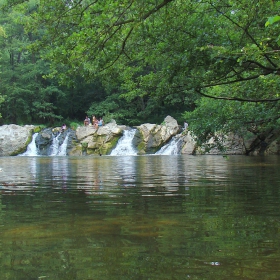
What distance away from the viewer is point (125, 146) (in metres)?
35.9

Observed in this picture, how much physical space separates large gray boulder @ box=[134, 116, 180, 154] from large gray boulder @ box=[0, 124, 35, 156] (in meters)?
11.3

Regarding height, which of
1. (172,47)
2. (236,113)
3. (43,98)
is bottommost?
(236,113)

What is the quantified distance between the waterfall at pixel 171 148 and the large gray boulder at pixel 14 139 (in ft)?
44.3

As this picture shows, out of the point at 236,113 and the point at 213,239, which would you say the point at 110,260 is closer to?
the point at 213,239

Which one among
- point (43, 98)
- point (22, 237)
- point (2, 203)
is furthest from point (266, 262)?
point (43, 98)

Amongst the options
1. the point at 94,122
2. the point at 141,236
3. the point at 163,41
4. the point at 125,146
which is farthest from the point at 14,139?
the point at 141,236

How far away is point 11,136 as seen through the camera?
38.3 m

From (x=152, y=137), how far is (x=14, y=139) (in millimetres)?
13931

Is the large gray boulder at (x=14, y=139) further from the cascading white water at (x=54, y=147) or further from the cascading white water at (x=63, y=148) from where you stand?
the cascading white water at (x=63, y=148)

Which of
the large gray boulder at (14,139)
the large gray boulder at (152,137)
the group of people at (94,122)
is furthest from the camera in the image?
the group of people at (94,122)

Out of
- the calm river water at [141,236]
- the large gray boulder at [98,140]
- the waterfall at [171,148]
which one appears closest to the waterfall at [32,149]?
the large gray boulder at [98,140]

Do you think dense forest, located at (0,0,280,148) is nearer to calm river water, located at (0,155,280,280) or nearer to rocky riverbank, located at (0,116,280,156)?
calm river water, located at (0,155,280,280)

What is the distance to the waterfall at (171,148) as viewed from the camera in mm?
34812

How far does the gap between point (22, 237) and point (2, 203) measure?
270 centimetres
